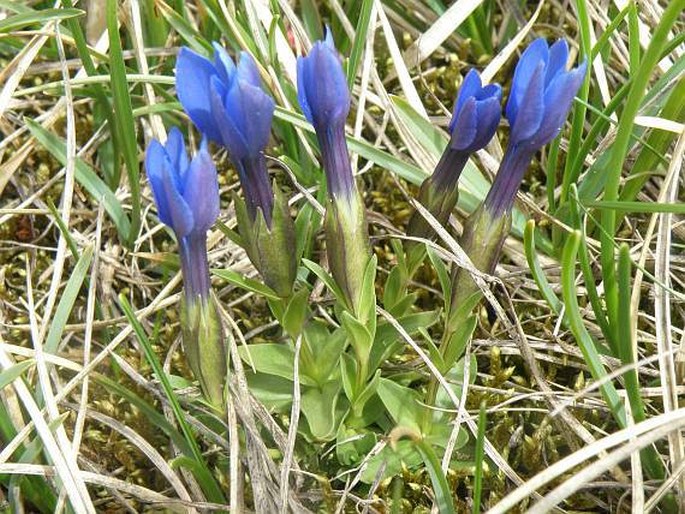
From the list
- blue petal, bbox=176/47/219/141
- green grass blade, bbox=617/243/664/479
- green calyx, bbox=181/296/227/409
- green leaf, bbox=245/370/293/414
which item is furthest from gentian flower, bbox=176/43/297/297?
green grass blade, bbox=617/243/664/479

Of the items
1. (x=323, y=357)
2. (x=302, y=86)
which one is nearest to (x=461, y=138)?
(x=302, y=86)

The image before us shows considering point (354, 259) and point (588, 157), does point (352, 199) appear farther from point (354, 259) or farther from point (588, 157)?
point (588, 157)

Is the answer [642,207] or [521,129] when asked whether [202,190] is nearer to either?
[521,129]

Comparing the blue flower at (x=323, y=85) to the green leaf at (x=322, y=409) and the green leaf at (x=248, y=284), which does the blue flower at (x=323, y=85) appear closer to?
the green leaf at (x=248, y=284)

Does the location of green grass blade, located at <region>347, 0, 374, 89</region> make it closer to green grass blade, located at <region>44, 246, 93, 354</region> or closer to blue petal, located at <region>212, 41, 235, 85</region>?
blue petal, located at <region>212, 41, 235, 85</region>

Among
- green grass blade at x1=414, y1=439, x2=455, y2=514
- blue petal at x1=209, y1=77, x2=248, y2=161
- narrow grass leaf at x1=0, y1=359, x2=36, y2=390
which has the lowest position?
green grass blade at x1=414, y1=439, x2=455, y2=514

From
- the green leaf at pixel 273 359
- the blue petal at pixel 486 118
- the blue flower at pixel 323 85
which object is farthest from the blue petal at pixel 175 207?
the blue petal at pixel 486 118

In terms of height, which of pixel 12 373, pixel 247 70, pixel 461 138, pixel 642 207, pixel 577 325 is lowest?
pixel 12 373

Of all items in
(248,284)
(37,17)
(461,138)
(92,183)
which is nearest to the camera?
(461,138)
